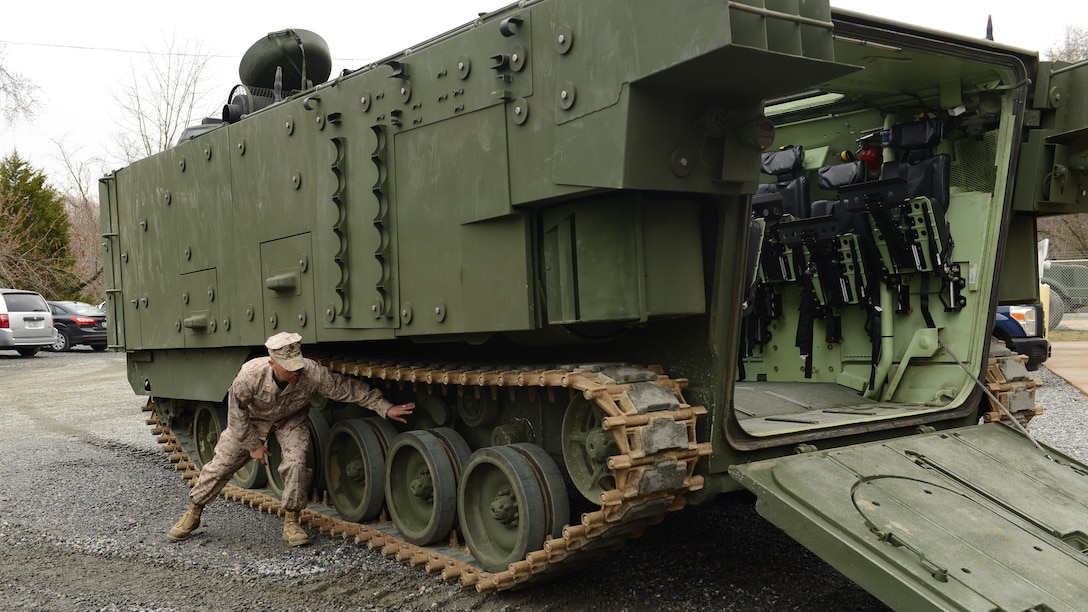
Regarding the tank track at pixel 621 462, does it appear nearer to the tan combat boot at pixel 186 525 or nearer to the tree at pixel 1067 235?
the tan combat boot at pixel 186 525

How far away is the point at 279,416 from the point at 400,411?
1.03m

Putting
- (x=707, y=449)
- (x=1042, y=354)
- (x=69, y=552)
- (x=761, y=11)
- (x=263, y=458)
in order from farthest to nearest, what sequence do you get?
(x=1042, y=354) → (x=263, y=458) → (x=69, y=552) → (x=707, y=449) → (x=761, y=11)

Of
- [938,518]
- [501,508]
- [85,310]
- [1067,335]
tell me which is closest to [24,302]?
[85,310]

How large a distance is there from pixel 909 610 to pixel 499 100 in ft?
9.20

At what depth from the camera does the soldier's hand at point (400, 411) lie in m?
5.83

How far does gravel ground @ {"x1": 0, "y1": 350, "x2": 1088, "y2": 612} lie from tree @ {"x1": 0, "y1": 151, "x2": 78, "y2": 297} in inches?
942

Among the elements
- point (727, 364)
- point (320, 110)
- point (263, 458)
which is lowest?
point (263, 458)

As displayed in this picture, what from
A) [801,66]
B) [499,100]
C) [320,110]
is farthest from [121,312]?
[801,66]

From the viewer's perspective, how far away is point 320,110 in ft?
19.6

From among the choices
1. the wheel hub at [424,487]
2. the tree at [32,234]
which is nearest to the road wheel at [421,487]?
the wheel hub at [424,487]

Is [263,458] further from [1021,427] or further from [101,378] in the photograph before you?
[101,378]

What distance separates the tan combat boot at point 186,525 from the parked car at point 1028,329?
26.7 feet

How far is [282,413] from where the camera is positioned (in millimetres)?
6375

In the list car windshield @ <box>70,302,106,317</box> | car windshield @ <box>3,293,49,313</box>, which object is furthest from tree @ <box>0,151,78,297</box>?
car windshield @ <box>3,293,49,313</box>
